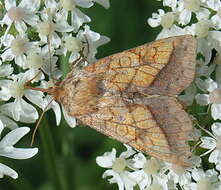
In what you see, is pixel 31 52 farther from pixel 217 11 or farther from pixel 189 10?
pixel 217 11

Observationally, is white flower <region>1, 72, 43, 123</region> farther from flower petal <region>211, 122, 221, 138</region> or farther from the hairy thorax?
flower petal <region>211, 122, 221, 138</region>

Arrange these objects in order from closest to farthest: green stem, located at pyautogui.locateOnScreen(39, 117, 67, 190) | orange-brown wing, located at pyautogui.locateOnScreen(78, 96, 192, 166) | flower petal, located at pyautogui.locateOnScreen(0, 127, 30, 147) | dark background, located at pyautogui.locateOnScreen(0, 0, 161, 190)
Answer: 1. orange-brown wing, located at pyautogui.locateOnScreen(78, 96, 192, 166)
2. flower petal, located at pyautogui.locateOnScreen(0, 127, 30, 147)
3. green stem, located at pyautogui.locateOnScreen(39, 117, 67, 190)
4. dark background, located at pyautogui.locateOnScreen(0, 0, 161, 190)

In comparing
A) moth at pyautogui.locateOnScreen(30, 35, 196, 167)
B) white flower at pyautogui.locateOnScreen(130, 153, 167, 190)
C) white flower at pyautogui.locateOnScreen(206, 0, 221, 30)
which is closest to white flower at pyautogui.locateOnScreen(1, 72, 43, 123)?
moth at pyautogui.locateOnScreen(30, 35, 196, 167)

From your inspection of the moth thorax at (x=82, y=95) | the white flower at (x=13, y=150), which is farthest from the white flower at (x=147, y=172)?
the white flower at (x=13, y=150)

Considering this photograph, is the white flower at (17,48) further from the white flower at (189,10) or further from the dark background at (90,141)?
the white flower at (189,10)

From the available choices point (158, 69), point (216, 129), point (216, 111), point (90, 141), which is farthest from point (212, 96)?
point (90, 141)
